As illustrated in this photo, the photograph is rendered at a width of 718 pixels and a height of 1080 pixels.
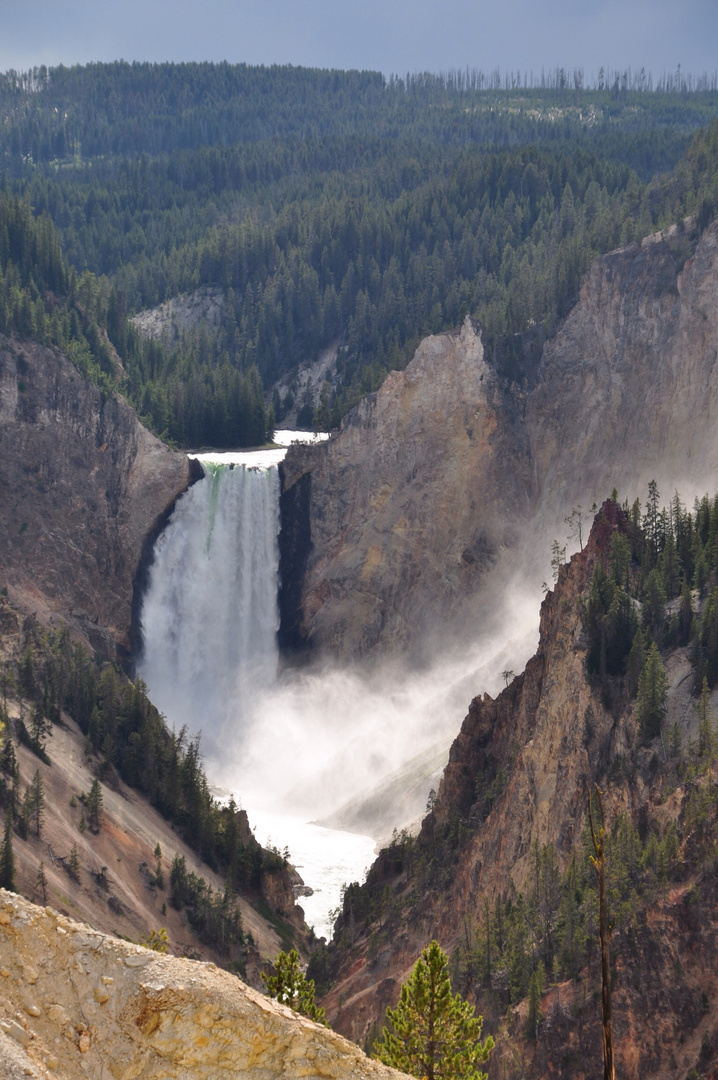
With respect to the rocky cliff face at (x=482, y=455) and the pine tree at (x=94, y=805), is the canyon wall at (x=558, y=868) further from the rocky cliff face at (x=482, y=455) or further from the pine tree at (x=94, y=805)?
the rocky cliff face at (x=482, y=455)

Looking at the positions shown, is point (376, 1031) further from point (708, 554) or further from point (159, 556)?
point (159, 556)

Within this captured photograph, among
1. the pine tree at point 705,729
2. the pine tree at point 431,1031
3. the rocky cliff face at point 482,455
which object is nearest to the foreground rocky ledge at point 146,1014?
the pine tree at point 431,1031

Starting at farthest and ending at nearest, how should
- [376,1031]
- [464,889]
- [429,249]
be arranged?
[429,249] → [464,889] → [376,1031]

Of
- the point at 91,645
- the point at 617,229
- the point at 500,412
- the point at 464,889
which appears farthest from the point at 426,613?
the point at 464,889

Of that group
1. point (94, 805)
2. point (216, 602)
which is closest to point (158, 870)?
point (94, 805)

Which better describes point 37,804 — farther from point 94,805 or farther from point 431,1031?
point 431,1031

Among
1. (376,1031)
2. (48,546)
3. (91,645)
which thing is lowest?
(376,1031)

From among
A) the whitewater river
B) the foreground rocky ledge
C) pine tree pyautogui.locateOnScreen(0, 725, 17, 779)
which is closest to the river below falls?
pine tree pyautogui.locateOnScreen(0, 725, 17, 779)
